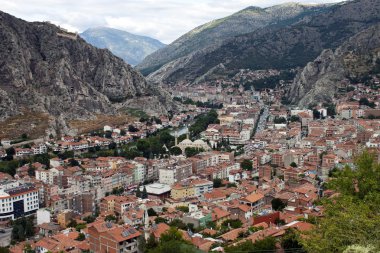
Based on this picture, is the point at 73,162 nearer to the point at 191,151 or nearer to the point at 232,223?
the point at 191,151

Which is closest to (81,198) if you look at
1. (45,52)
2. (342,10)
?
(45,52)

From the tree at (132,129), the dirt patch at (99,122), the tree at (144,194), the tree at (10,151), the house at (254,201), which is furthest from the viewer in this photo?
the dirt patch at (99,122)

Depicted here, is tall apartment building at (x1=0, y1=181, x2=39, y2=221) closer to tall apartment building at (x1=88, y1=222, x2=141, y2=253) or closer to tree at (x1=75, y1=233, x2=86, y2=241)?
tree at (x1=75, y1=233, x2=86, y2=241)

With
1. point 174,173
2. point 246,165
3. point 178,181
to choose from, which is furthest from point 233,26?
point 178,181

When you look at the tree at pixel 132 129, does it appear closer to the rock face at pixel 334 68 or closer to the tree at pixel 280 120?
the tree at pixel 280 120

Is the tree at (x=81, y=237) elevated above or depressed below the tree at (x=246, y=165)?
below

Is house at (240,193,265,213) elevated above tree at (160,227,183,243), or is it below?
below

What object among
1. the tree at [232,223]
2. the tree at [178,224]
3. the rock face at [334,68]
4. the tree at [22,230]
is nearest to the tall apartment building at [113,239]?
the tree at [178,224]

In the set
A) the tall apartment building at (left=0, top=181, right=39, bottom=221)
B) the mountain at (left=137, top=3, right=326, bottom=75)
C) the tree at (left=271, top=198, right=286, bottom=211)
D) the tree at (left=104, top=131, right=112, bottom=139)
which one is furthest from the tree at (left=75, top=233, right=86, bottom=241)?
the mountain at (left=137, top=3, right=326, bottom=75)
